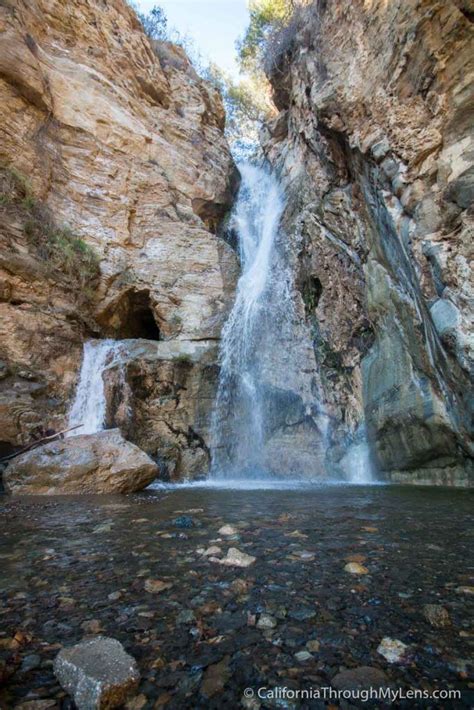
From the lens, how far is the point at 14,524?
3.26 meters

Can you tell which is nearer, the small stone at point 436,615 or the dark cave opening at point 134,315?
the small stone at point 436,615

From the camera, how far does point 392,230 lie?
617cm

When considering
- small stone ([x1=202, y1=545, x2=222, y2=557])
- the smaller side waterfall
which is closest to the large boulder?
the smaller side waterfall

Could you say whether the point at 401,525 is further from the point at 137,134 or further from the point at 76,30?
the point at 76,30

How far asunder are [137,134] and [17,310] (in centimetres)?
772

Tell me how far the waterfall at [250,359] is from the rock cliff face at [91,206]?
66cm

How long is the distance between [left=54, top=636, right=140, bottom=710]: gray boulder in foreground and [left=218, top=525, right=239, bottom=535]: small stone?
5.43 ft

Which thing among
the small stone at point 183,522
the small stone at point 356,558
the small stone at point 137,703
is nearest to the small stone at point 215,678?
the small stone at point 137,703

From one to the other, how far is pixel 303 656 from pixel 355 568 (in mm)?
905

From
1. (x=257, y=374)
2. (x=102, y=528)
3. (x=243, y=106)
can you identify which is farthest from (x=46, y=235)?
(x=243, y=106)

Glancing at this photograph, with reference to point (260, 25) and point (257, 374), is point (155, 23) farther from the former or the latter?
point (257, 374)

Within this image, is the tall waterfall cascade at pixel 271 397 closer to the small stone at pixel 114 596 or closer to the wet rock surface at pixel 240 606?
the wet rock surface at pixel 240 606

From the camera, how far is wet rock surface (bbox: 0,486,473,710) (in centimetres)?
113

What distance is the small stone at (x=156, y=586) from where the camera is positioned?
178cm
